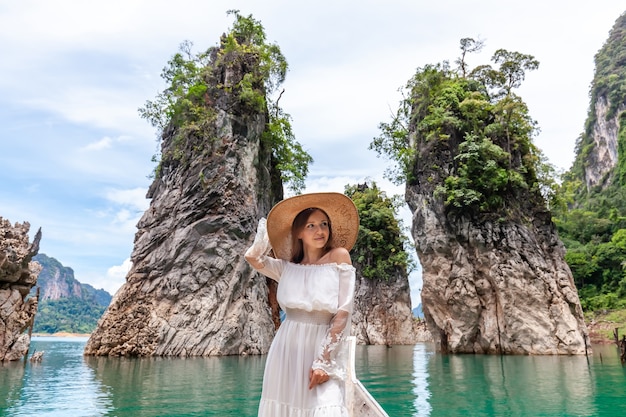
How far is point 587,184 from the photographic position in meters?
57.2

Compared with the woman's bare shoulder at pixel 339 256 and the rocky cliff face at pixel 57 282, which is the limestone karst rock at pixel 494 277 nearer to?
the woman's bare shoulder at pixel 339 256

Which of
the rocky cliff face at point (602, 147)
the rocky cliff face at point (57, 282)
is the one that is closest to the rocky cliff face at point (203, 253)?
the rocky cliff face at point (602, 147)

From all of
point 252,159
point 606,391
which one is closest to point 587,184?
point 252,159

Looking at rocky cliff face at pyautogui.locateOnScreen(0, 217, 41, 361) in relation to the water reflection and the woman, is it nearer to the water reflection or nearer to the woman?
the water reflection

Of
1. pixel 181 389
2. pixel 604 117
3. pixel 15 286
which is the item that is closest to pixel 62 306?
pixel 15 286

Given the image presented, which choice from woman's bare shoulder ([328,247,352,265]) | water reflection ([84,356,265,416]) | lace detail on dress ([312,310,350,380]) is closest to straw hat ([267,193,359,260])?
woman's bare shoulder ([328,247,352,265])

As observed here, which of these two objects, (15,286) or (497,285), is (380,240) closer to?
(497,285)

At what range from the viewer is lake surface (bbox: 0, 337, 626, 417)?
7.38m

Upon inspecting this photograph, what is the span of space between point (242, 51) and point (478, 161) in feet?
44.5

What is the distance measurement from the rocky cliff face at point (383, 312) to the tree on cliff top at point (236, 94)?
50.8ft

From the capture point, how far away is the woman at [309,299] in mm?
2330

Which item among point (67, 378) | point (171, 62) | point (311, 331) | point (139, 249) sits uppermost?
point (171, 62)

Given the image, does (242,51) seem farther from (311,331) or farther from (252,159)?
(311,331)

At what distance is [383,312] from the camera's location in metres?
38.2
